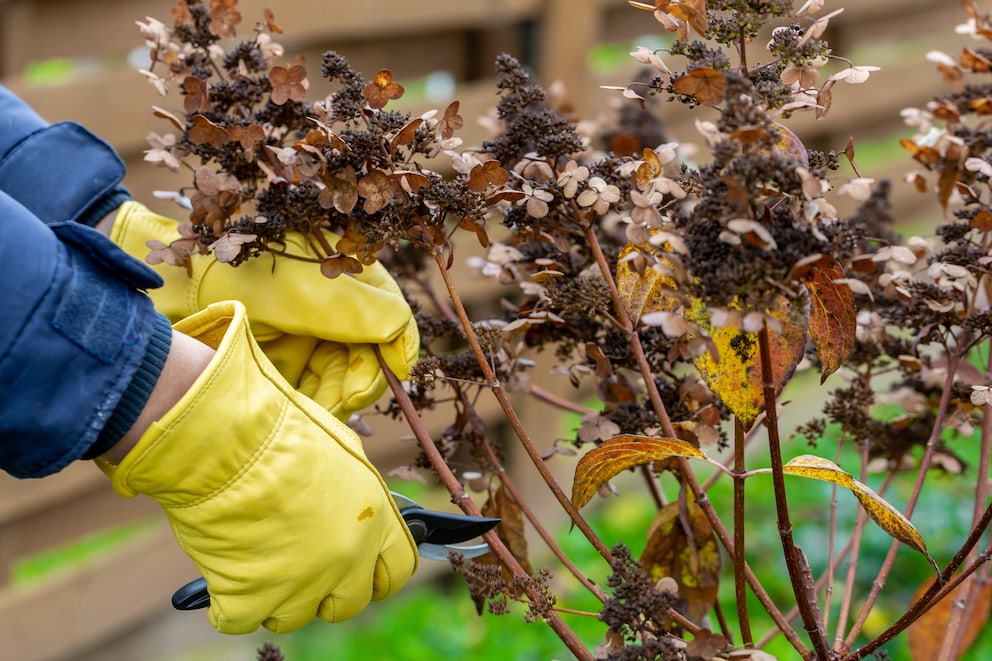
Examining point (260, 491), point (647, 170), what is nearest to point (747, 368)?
point (647, 170)

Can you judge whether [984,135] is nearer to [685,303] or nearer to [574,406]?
[685,303]

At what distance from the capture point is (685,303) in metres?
0.69

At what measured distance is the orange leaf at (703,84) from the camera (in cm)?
71

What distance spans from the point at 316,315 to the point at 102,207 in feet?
1.12

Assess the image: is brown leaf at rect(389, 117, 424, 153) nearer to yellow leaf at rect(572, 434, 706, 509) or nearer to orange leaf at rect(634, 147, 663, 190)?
orange leaf at rect(634, 147, 663, 190)

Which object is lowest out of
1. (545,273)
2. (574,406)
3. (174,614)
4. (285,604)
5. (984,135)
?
(174,614)

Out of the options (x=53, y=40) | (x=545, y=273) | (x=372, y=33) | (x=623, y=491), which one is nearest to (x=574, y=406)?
(x=545, y=273)

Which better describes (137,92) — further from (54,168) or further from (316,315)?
(316,315)

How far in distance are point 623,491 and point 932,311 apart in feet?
8.69

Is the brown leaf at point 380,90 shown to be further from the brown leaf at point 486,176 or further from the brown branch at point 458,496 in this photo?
the brown branch at point 458,496

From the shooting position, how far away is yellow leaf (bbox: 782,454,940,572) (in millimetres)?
771

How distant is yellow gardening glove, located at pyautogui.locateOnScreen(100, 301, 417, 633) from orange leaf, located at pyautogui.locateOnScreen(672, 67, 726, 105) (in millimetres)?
411

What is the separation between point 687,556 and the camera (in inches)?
40.3

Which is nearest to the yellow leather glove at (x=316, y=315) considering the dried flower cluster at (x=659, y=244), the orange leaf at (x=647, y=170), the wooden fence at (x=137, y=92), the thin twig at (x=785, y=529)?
the dried flower cluster at (x=659, y=244)
